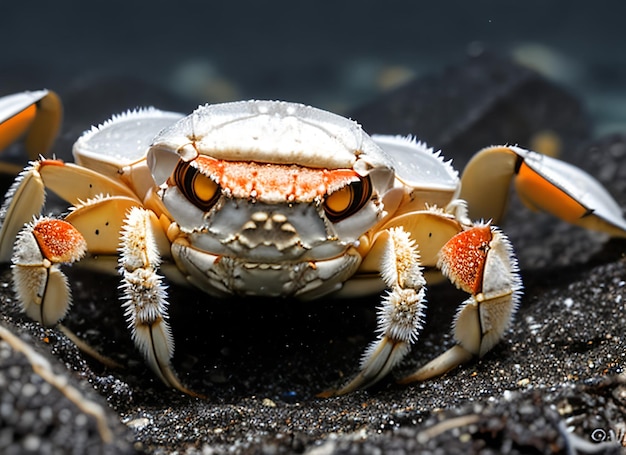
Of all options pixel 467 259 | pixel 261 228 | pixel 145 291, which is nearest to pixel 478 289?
pixel 467 259

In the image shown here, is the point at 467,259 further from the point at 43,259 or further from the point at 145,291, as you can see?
the point at 43,259

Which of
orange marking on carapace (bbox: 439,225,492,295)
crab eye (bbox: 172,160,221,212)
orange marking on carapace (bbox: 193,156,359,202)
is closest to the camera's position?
orange marking on carapace (bbox: 193,156,359,202)

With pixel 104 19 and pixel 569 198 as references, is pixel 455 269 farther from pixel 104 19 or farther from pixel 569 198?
pixel 104 19

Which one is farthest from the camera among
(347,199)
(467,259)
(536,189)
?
(536,189)

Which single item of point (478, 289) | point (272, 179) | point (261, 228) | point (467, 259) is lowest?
point (478, 289)

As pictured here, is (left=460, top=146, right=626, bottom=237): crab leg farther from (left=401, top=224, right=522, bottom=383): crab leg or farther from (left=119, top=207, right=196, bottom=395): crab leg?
(left=119, top=207, right=196, bottom=395): crab leg

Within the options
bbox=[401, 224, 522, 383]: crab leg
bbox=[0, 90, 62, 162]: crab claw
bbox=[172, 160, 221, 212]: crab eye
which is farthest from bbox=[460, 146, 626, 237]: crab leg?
bbox=[0, 90, 62, 162]: crab claw

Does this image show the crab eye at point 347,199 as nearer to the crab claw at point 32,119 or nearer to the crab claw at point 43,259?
the crab claw at point 43,259
